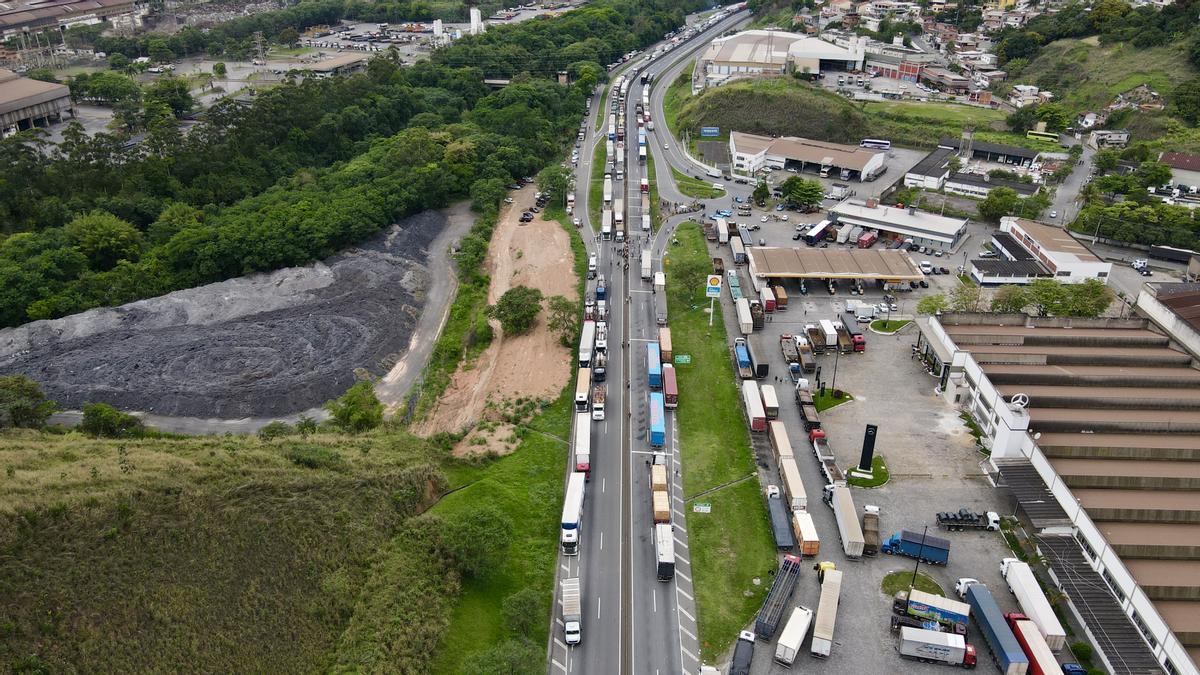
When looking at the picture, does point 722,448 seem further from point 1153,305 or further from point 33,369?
point 33,369

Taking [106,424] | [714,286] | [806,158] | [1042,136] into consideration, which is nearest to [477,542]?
[106,424]

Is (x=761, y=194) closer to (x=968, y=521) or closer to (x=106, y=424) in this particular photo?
(x=968, y=521)

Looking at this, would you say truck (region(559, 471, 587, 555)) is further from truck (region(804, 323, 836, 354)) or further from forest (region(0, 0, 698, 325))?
forest (region(0, 0, 698, 325))

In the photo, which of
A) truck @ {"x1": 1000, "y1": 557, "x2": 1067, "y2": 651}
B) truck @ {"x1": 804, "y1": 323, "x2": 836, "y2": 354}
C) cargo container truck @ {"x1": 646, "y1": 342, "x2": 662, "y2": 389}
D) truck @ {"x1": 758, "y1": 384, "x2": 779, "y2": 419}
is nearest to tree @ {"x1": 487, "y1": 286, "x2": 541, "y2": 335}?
cargo container truck @ {"x1": 646, "y1": 342, "x2": 662, "y2": 389}

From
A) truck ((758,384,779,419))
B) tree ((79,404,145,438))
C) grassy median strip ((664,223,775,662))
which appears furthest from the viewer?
truck ((758,384,779,419))

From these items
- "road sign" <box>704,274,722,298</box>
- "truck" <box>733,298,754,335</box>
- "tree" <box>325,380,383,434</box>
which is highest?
"road sign" <box>704,274,722,298</box>

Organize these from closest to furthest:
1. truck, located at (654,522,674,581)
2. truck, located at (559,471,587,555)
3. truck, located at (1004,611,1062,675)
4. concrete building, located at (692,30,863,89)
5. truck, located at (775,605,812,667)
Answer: truck, located at (1004,611,1062,675) < truck, located at (775,605,812,667) < truck, located at (654,522,674,581) < truck, located at (559,471,587,555) < concrete building, located at (692,30,863,89)

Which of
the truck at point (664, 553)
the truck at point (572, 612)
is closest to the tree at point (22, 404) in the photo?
the truck at point (572, 612)
